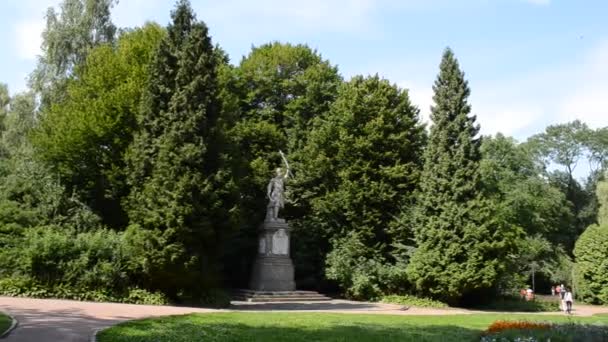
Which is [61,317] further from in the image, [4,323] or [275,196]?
[275,196]

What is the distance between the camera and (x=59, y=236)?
24047 mm

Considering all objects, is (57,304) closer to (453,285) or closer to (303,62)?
(453,285)

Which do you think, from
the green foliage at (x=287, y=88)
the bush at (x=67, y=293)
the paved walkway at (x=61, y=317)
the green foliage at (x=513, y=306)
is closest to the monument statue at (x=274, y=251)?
the green foliage at (x=287, y=88)

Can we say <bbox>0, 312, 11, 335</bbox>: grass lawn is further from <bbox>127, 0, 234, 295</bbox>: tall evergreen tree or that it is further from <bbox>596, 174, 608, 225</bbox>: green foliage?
<bbox>596, 174, 608, 225</bbox>: green foliage

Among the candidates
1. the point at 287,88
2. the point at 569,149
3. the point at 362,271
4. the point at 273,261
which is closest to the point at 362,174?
the point at 362,271

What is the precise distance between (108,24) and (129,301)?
24.1 metres

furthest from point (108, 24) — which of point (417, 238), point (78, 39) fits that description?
point (417, 238)

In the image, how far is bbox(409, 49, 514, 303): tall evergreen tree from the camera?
30.4 meters

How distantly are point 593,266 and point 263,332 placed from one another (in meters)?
33.8

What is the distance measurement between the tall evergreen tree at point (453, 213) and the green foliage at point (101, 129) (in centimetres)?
1605

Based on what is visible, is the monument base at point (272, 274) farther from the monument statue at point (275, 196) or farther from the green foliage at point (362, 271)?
the green foliage at point (362, 271)

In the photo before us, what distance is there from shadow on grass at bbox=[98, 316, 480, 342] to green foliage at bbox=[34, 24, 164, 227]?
601 inches

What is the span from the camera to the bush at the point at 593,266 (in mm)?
40641

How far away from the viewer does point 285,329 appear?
52.3 feet
